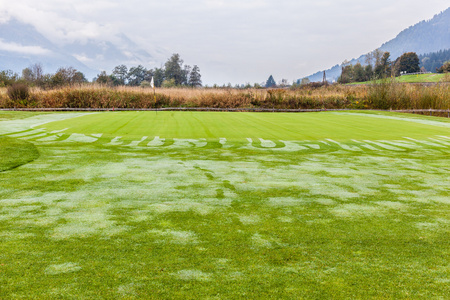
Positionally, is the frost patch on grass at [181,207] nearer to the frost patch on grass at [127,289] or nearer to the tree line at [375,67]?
the frost patch on grass at [127,289]

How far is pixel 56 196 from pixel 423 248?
431cm

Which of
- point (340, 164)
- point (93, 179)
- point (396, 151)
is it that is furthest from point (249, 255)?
point (396, 151)

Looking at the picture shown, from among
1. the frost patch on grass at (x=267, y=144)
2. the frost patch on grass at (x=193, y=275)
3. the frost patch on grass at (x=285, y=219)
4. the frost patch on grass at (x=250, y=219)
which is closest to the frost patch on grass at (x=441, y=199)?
the frost patch on grass at (x=285, y=219)

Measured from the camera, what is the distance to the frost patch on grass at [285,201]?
4582mm

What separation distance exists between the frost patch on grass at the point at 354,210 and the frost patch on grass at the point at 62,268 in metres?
2.83

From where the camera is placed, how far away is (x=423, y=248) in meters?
3.20

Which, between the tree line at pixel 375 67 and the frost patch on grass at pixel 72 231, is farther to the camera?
the tree line at pixel 375 67

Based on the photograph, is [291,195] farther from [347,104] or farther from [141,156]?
[347,104]

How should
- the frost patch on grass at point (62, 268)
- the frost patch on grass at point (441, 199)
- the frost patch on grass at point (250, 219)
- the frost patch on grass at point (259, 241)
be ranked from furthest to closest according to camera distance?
the frost patch on grass at point (441, 199) → the frost patch on grass at point (250, 219) → the frost patch on grass at point (259, 241) → the frost patch on grass at point (62, 268)

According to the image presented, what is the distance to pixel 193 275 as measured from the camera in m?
2.66

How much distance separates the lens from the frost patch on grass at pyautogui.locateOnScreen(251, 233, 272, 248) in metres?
3.25

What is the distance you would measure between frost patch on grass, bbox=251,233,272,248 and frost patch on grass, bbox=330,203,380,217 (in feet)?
3.96

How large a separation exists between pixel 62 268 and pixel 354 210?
3238mm

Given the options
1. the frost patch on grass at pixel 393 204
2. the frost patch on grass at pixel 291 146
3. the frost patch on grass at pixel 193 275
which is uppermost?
the frost patch on grass at pixel 291 146
